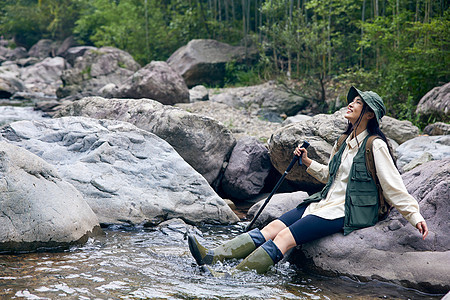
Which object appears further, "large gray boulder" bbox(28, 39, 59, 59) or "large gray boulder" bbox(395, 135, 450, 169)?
"large gray boulder" bbox(28, 39, 59, 59)

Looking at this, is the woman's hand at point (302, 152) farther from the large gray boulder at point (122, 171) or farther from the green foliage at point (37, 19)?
the green foliage at point (37, 19)

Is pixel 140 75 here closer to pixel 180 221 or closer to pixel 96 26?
pixel 180 221

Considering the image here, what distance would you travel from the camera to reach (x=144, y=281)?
3.74m

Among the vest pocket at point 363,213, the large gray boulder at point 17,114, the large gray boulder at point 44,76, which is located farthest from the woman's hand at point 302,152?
the large gray boulder at point 44,76

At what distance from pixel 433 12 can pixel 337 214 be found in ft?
37.2

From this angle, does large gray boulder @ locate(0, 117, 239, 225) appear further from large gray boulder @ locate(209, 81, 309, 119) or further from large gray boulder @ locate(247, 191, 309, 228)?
large gray boulder @ locate(209, 81, 309, 119)

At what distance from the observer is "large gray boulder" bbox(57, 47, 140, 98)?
62.4 ft

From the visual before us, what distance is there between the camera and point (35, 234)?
4.28 meters

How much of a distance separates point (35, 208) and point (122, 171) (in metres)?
1.62

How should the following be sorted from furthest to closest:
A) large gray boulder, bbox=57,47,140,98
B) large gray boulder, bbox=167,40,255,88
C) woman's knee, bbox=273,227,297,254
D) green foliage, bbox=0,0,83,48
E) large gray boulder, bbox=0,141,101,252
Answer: green foliage, bbox=0,0,83,48 < large gray boulder, bbox=167,40,255,88 < large gray boulder, bbox=57,47,140,98 < large gray boulder, bbox=0,141,101,252 < woman's knee, bbox=273,227,297,254

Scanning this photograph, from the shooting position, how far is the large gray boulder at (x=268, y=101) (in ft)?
47.9

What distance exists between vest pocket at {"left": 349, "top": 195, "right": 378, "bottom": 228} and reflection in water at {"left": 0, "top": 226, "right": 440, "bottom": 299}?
51cm

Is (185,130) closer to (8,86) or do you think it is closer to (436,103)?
(436,103)

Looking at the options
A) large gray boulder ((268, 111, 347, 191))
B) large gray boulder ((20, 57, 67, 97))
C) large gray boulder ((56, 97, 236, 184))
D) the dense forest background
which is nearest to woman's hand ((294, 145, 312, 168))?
large gray boulder ((268, 111, 347, 191))
